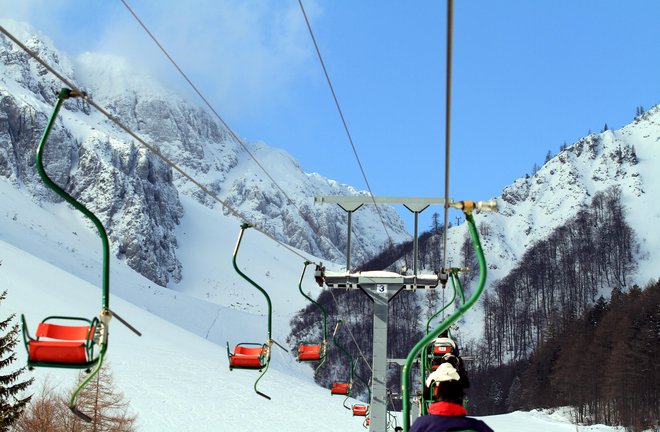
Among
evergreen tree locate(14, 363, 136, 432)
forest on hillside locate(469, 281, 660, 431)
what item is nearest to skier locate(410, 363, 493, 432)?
evergreen tree locate(14, 363, 136, 432)

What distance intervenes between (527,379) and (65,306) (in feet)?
201

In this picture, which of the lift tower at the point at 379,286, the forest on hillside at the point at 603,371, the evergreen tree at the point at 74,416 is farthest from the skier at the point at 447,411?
the forest on hillside at the point at 603,371

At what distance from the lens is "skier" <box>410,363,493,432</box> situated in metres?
3.90

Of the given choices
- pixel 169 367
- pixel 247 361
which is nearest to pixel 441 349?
pixel 247 361

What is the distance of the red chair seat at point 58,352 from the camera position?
253 inches

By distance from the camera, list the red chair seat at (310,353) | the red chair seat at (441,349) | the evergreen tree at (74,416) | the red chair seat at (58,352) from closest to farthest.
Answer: the red chair seat at (58,352) → the red chair seat at (441,349) → the red chair seat at (310,353) → the evergreen tree at (74,416)

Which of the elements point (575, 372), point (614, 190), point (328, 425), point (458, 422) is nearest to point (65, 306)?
point (328, 425)

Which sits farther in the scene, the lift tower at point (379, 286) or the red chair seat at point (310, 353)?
the lift tower at point (379, 286)

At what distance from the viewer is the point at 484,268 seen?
12.6 feet

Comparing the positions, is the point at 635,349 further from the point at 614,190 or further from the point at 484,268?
the point at 614,190

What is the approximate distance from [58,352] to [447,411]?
408 centimetres

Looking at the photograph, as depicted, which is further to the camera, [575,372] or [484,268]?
[575,372]

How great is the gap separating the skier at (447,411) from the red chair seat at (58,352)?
12.1ft

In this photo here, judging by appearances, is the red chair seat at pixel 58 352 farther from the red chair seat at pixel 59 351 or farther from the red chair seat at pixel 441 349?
the red chair seat at pixel 441 349
